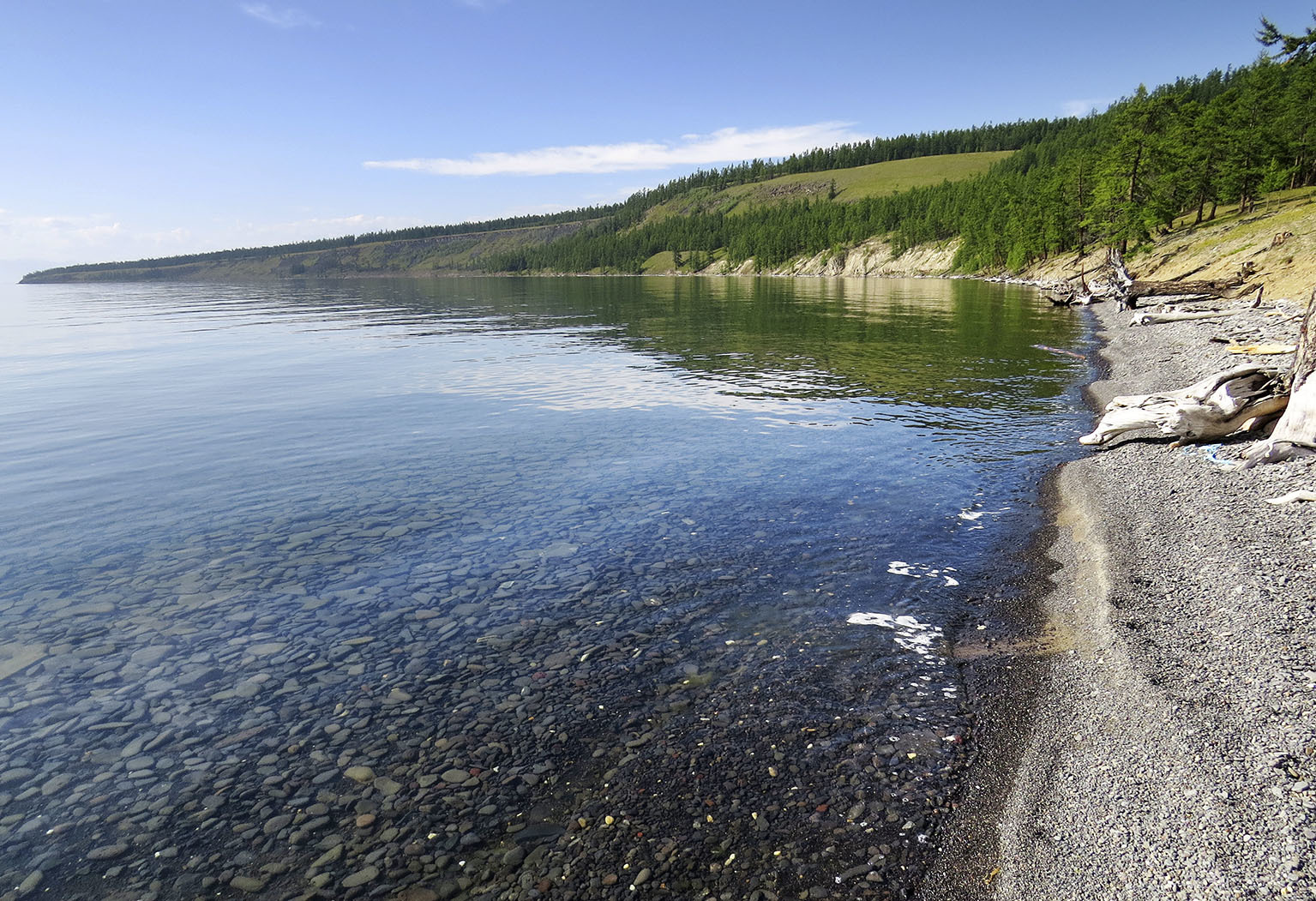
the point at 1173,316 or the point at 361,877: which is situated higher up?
the point at 1173,316

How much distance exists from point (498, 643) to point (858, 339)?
48986 mm

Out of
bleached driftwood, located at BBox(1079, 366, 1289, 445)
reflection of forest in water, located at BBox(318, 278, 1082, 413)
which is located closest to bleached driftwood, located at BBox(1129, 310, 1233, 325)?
reflection of forest in water, located at BBox(318, 278, 1082, 413)

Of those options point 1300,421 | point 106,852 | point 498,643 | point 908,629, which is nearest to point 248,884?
point 106,852

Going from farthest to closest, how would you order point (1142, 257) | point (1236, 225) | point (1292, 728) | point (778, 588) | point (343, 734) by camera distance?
point (1142, 257) < point (1236, 225) < point (778, 588) < point (343, 734) < point (1292, 728)

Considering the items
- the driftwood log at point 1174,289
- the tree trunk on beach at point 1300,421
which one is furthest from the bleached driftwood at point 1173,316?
the tree trunk on beach at point 1300,421

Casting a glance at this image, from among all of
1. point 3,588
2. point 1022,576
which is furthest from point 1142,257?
point 3,588

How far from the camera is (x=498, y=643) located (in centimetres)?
1167

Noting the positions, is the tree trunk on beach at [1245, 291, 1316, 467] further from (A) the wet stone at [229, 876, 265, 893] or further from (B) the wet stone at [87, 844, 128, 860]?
(B) the wet stone at [87, 844, 128, 860]

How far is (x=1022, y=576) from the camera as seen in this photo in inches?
538

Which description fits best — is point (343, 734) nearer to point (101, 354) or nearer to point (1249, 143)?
point (101, 354)

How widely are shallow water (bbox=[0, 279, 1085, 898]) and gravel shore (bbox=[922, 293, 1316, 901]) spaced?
2.77ft

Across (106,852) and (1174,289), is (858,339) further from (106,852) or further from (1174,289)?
(106,852)

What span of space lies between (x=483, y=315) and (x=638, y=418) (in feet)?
236

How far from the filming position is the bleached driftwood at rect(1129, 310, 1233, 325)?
4356cm
